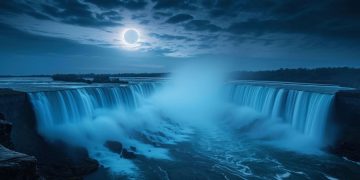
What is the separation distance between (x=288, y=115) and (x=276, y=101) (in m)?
2.66

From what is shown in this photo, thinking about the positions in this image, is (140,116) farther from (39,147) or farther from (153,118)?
(39,147)

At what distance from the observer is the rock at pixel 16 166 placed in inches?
157

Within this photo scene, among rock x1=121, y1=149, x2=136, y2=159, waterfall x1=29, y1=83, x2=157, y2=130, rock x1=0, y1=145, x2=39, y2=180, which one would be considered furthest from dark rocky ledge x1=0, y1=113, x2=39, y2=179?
waterfall x1=29, y1=83, x2=157, y2=130

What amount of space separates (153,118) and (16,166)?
22796 mm

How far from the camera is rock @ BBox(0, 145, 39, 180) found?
157 inches

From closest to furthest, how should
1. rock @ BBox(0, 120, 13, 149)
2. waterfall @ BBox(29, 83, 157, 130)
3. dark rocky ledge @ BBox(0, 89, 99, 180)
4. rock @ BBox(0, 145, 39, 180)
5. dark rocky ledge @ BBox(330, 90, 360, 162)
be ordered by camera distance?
rock @ BBox(0, 145, 39, 180) → rock @ BBox(0, 120, 13, 149) → dark rocky ledge @ BBox(0, 89, 99, 180) → waterfall @ BBox(29, 83, 157, 130) → dark rocky ledge @ BBox(330, 90, 360, 162)

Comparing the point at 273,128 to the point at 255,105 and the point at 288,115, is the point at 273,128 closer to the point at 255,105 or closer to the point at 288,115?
the point at 288,115

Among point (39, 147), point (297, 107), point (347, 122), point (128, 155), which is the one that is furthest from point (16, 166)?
point (297, 107)

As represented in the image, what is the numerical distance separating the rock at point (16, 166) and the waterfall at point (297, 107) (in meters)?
19.5

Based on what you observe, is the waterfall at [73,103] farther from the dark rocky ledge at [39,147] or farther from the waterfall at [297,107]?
the waterfall at [297,107]

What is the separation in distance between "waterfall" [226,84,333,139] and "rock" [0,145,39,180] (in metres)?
19.5

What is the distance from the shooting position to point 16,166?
4.12 meters

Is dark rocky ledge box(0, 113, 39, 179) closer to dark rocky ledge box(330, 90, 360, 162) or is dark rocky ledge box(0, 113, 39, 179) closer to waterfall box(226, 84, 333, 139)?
dark rocky ledge box(330, 90, 360, 162)

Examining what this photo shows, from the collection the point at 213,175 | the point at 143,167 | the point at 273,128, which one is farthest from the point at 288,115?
the point at 143,167
